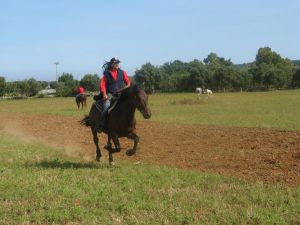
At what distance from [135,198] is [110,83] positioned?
5.03 m

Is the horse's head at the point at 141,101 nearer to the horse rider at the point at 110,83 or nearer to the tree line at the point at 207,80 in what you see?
the horse rider at the point at 110,83

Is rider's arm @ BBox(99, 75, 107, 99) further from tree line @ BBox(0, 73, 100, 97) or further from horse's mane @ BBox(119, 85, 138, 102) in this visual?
tree line @ BBox(0, 73, 100, 97)

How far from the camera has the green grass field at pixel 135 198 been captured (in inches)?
Result: 293

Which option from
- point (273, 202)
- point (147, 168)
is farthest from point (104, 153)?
point (273, 202)

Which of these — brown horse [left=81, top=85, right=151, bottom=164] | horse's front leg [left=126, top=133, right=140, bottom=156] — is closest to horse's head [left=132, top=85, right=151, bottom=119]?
brown horse [left=81, top=85, right=151, bottom=164]

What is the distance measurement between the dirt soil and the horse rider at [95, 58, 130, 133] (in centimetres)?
186

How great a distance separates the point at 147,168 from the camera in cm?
1194

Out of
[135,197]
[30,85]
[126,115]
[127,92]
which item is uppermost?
[30,85]

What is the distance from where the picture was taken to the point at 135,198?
8656 millimetres

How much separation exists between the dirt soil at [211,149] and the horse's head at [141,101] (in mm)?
1905

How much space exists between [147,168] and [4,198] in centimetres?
399

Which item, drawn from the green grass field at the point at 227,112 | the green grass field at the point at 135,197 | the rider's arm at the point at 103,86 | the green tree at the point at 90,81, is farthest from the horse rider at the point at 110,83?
the green tree at the point at 90,81

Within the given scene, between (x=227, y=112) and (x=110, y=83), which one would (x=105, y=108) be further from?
(x=227, y=112)

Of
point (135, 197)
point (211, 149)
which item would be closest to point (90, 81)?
point (211, 149)
